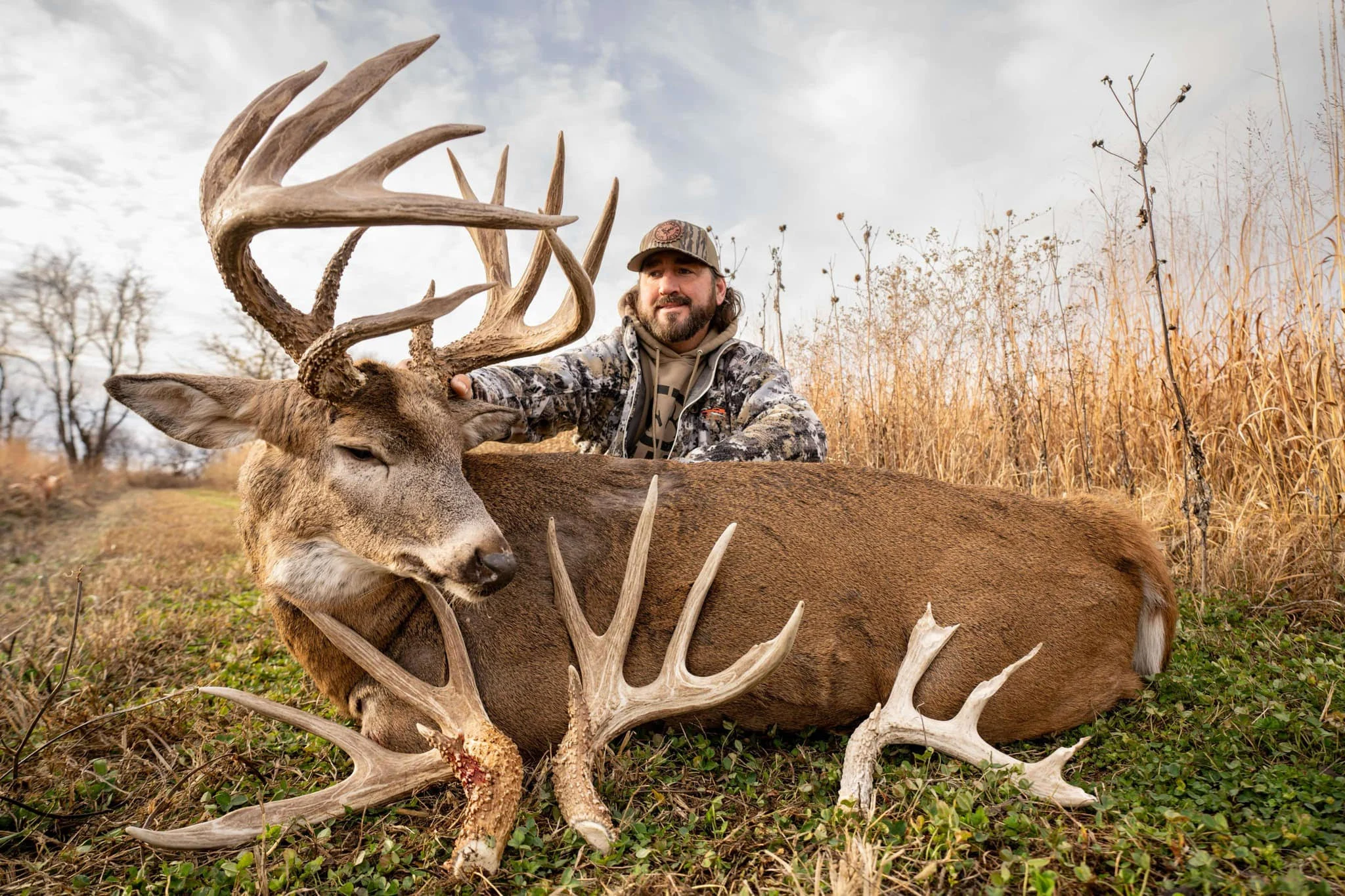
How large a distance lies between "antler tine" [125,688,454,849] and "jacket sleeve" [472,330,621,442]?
207cm

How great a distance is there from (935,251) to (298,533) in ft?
23.2

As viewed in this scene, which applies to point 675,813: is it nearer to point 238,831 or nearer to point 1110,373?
point 238,831

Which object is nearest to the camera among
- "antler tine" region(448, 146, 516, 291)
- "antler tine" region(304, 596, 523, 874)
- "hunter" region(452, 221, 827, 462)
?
"antler tine" region(304, 596, 523, 874)

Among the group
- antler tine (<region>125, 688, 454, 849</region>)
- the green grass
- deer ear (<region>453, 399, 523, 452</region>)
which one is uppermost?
deer ear (<region>453, 399, 523, 452</region>)

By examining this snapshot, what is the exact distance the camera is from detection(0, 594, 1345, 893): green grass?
1.93 metres

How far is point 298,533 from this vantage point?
271cm

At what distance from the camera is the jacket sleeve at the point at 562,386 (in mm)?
4566

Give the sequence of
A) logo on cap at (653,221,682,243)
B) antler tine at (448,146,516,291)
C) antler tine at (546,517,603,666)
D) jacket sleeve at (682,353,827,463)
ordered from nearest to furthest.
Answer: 1. antler tine at (546,517,603,666)
2. antler tine at (448,146,516,291)
3. jacket sleeve at (682,353,827,463)
4. logo on cap at (653,221,682,243)

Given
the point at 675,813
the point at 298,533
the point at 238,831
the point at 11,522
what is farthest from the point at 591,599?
the point at 11,522

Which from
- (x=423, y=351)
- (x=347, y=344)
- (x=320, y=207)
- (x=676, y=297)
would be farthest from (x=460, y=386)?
(x=676, y=297)

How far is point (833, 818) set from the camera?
7.43 ft

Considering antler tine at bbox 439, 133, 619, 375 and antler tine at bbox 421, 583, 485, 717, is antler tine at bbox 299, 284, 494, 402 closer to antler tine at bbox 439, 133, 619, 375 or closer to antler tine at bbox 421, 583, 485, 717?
antler tine at bbox 439, 133, 619, 375

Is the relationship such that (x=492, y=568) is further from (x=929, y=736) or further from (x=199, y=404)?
(x=929, y=736)

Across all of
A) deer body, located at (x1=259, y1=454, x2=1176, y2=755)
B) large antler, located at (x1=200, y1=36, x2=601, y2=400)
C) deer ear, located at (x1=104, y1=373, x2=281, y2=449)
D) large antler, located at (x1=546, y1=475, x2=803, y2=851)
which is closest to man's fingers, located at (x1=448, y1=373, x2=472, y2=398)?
deer body, located at (x1=259, y1=454, x2=1176, y2=755)
